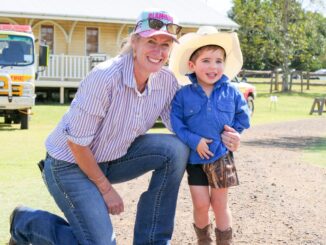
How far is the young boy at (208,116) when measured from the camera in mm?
4645

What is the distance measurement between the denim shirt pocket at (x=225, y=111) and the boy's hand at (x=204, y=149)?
0.19 metres

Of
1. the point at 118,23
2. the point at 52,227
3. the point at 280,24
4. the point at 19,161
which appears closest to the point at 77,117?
the point at 52,227

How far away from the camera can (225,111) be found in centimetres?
468

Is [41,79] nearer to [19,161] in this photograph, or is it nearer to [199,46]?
[19,161]

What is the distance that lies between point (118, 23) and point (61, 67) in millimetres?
3943

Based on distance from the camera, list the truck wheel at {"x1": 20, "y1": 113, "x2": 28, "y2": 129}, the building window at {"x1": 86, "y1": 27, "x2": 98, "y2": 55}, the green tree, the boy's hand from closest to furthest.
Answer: the boy's hand, the truck wheel at {"x1": 20, "y1": 113, "x2": 28, "y2": 129}, the building window at {"x1": 86, "y1": 27, "x2": 98, "y2": 55}, the green tree

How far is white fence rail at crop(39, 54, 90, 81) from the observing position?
86.9 feet

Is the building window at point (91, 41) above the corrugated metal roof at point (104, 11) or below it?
below

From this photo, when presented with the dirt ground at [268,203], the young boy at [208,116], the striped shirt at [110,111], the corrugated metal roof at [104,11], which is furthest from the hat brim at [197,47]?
the corrugated metal roof at [104,11]

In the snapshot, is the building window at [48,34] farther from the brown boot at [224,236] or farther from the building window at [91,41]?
the brown boot at [224,236]

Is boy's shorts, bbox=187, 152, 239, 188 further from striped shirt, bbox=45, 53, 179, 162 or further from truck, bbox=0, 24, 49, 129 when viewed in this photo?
truck, bbox=0, 24, 49, 129

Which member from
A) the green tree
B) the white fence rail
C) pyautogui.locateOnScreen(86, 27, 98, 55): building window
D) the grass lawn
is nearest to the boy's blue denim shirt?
the grass lawn

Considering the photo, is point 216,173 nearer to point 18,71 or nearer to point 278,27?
point 18,71

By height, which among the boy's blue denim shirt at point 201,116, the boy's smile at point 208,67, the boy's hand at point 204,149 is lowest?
the boy's hand at point 204,149
